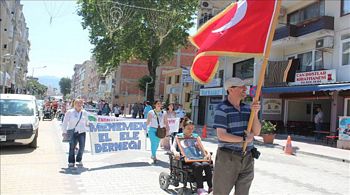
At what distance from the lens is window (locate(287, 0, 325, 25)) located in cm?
2483

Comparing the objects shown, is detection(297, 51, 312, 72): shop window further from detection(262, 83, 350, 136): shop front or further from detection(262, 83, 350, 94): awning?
detection(262, 83, 350, 94): awning

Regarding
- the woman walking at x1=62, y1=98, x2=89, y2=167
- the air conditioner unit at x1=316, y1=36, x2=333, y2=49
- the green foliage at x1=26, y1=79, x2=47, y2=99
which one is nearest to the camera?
the woman walking at x1=62, y1=98, x2=89, y2=167

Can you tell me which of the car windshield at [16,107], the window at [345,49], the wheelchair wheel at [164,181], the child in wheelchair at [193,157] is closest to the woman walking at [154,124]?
the child in wheelchair at [193,157]

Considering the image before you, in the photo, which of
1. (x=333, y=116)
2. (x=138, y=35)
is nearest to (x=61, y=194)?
(x=333, y=116)

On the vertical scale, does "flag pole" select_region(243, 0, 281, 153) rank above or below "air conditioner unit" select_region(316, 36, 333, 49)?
below

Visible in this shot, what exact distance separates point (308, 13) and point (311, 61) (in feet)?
12.1

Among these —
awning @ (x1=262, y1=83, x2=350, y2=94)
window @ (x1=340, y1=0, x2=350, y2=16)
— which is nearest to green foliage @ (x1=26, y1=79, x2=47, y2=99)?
awning @ (x1=262, y1=83, x2=350, y2=94)

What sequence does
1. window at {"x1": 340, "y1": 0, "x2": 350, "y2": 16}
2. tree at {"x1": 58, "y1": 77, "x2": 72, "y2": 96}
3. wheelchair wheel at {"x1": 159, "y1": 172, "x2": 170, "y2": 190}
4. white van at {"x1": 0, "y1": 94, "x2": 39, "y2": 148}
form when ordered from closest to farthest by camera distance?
→ wheelchair wheel at {"x1": 159, "y1": 172, "x2": 170, "y2": 190}, white van at {"x1": 0, "y1": 94, "x2": 39, "y2": 148}, window at {"x1": 340, "y1": 0, "x2": 350, "y2": 16}, tree at {"x1": 58, "y1": 77, "x2": 72, "y2": 96}

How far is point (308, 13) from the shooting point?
26203mm

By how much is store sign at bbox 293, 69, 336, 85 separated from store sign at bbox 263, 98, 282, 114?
3.50m

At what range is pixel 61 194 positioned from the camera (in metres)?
6.72

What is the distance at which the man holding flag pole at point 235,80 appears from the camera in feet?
13.7

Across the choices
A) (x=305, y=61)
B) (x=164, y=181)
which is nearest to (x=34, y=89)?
(x=305, y=61)

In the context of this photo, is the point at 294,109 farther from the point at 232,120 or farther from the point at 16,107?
the point at 232,120
